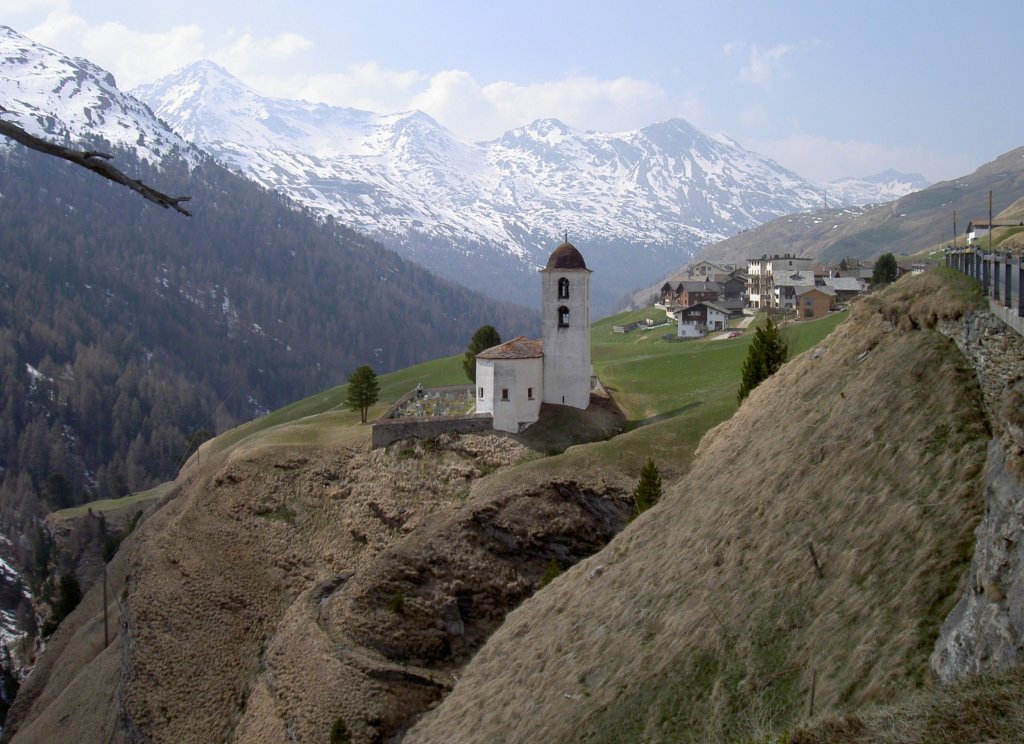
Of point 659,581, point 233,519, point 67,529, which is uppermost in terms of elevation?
point 659,581

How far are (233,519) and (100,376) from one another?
533 ft

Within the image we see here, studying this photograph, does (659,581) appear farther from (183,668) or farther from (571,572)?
(183,668)

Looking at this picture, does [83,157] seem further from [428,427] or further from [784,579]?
[428,427]

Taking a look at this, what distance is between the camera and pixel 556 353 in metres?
47.1

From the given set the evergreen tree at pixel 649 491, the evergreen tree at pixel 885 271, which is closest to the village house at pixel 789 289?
the evergreen tree at pixel 885 271

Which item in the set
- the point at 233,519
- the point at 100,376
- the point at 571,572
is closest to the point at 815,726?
the point at 571,572

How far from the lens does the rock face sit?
11266mm

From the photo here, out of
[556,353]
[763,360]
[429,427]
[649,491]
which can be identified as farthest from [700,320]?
[649,491]

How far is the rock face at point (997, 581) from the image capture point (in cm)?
1127

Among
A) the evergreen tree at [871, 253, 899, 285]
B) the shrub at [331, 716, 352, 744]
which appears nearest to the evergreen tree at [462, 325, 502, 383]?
the shrub at [331, 716, 352, 744]

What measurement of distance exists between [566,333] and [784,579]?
30066 millimetres

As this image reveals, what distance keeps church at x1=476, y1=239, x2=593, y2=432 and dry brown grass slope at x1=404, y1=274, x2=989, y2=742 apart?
18139mm

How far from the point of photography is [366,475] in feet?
144

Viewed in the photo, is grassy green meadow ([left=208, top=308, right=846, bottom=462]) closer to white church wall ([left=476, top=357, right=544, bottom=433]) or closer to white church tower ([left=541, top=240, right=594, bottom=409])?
white church tower ([left=541, top=240, right=594, bottom=409])
